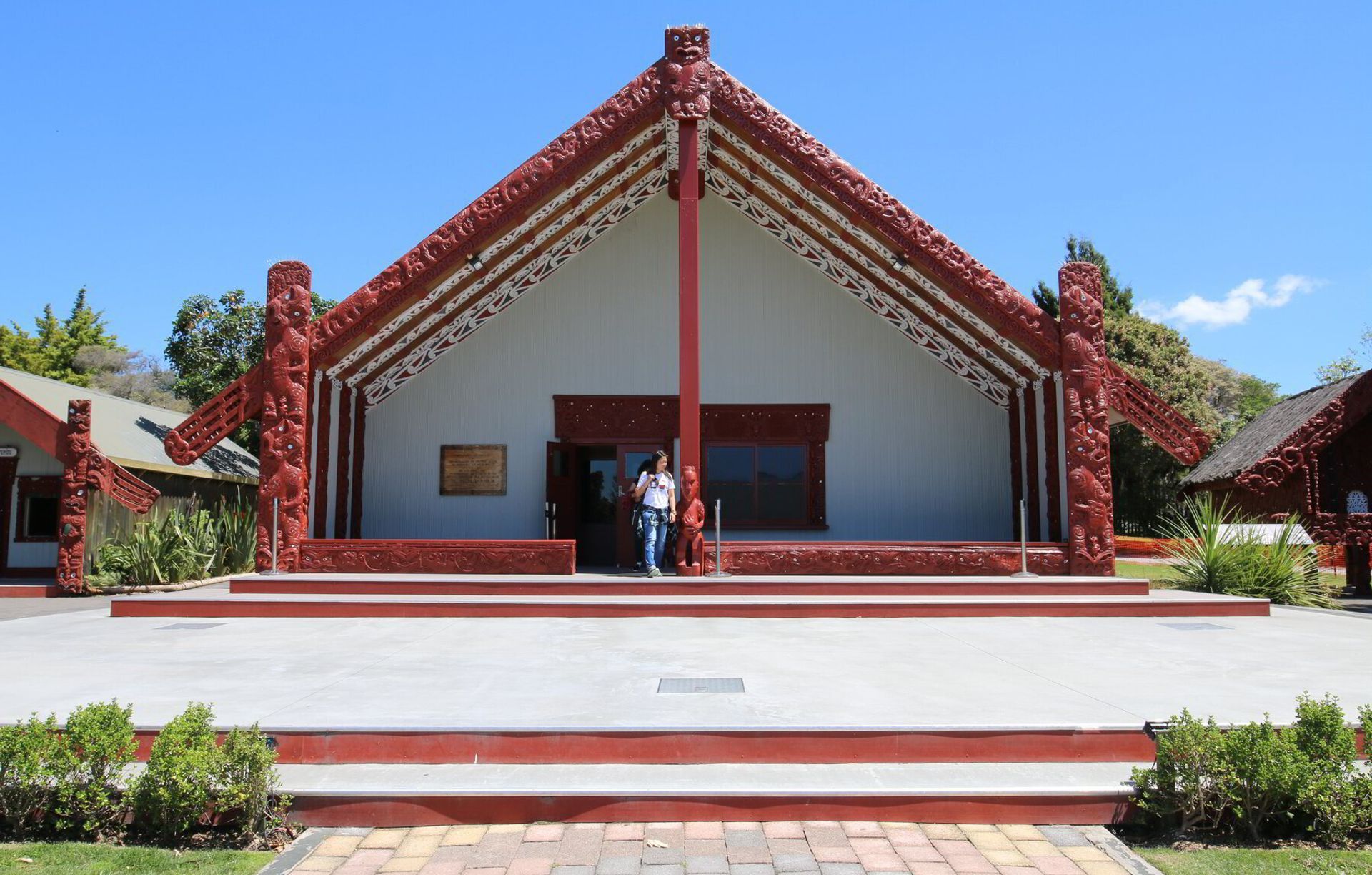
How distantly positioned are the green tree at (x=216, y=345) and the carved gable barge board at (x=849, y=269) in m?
12.1

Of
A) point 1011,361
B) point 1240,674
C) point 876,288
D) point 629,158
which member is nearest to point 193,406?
point 629,158

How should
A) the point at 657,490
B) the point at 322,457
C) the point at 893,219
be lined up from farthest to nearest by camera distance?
the point at 322,457 < the point at 893,219 < the point at 657,490

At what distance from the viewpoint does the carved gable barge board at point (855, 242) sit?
11.1 m

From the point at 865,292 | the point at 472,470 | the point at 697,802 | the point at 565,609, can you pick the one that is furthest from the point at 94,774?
the point at 865,292

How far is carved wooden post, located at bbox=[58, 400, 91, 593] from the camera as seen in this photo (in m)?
12.0

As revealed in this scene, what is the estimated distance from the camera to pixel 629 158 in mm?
11594

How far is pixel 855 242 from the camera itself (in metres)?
A: 11.8

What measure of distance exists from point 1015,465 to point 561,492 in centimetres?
Result: 654

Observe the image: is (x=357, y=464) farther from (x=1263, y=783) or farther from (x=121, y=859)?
(x=1263, y=783)

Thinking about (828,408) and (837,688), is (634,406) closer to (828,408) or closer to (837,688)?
(828,408)

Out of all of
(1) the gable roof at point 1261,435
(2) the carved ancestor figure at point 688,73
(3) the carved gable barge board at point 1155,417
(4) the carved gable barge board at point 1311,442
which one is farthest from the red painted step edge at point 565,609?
(1) the gable roof at point 1261,435

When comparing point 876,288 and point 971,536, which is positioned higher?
point 876,288

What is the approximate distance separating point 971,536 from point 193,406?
1920 cm

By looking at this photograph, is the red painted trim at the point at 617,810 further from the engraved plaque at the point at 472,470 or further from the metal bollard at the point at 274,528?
the engraved plaque at the point at 472,470
